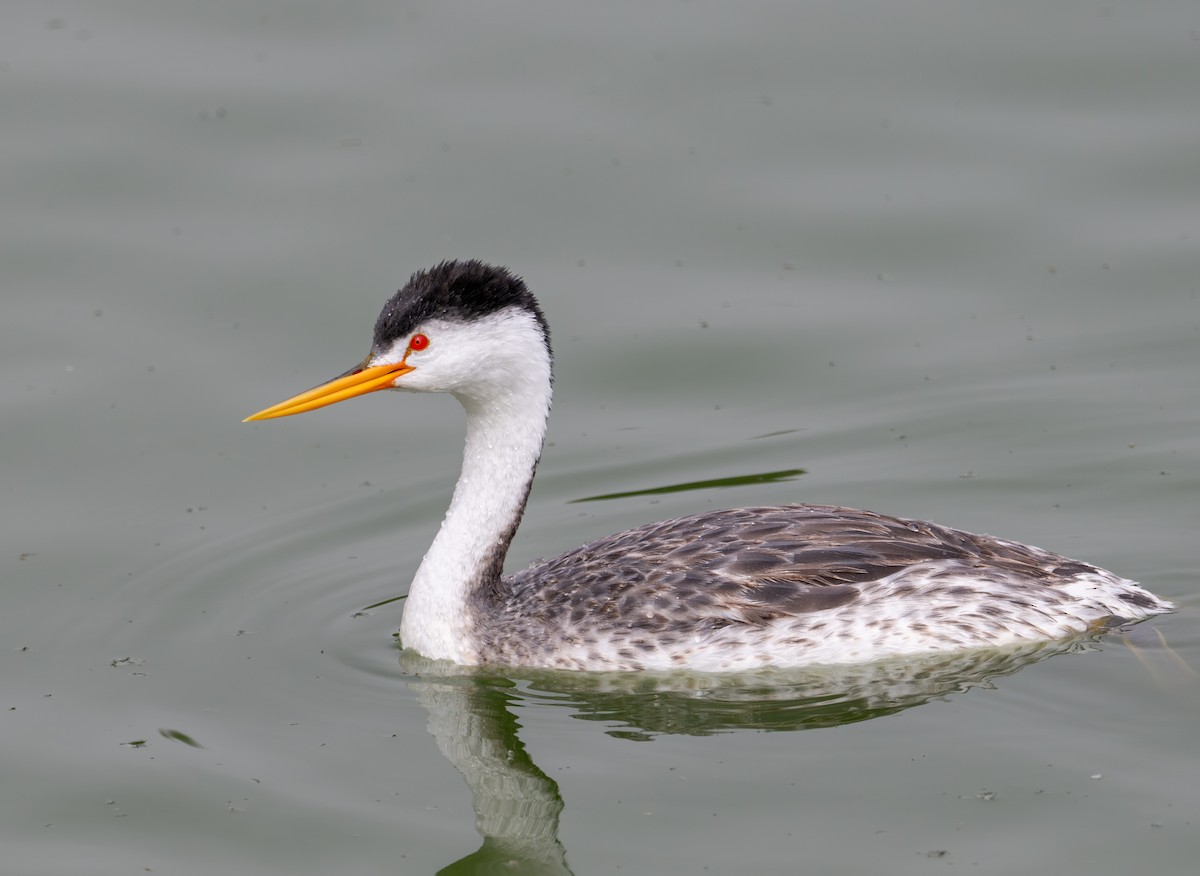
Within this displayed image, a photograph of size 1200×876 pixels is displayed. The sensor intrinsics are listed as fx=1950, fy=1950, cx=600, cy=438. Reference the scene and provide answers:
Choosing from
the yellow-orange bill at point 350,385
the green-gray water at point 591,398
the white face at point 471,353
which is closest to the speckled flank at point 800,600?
the green-gray water at point 591,398

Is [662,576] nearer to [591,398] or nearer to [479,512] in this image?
[479,512]

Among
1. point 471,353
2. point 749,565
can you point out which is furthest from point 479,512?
point 749,565

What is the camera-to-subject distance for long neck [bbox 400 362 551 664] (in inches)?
379

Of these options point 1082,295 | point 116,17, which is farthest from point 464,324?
point 116,17

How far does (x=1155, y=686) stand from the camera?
893cm

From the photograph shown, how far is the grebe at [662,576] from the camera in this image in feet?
30.2

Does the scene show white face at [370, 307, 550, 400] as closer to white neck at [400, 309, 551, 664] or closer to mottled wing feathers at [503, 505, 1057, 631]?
white neck at [400, 309, 551, 664]

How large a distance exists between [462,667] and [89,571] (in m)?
2.50

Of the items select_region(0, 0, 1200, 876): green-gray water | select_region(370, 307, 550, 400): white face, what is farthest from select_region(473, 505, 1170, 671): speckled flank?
select_region(370, 307, 550, 400): white face

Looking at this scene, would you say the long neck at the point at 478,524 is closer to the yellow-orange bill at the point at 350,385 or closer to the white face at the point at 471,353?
the white face at the point at 471,353

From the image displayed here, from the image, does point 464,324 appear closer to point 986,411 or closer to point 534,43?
point 986,411

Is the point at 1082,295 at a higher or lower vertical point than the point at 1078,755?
higher

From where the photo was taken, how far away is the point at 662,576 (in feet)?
30.8

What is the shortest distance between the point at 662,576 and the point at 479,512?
1.04 metres
